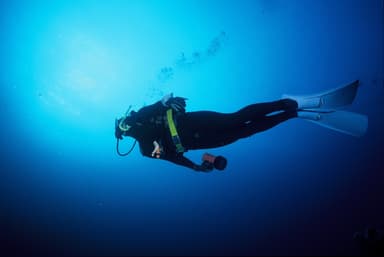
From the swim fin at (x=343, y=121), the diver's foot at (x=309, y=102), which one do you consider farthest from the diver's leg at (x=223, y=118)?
the swim fin at (x=343, y=121)

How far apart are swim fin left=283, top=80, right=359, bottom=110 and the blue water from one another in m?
3.80

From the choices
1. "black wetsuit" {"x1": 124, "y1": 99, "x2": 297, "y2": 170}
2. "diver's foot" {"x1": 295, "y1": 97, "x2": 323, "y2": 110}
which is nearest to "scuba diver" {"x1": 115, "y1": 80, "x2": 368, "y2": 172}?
"black wetsuit" {"x1": 124, "y1": 99, "x2": 297, "y2": 170}

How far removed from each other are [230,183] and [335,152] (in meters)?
7.38

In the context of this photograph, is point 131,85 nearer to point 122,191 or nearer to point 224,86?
point 224,86

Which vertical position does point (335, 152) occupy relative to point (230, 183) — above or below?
above

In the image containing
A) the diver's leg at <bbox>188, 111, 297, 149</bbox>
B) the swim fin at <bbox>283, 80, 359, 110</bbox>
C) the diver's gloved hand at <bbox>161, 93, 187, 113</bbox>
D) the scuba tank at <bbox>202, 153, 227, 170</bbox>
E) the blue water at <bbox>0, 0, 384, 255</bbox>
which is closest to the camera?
the scuba tank at <bbox>202, 153, 227, 170</bbox>

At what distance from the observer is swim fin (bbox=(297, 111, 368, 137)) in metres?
4.24

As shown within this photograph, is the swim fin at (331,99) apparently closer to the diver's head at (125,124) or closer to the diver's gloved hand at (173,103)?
the diver's gloved hand at (173,103)

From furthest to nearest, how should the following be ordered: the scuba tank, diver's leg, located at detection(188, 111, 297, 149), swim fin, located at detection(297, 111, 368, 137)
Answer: swim fin, located at detection(297, 111, 368, 137), diver's leg, located at detection(188, 111, 297, 149), the scuba tank

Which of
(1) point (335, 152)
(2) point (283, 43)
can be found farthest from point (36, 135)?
(1) point (335, 152)

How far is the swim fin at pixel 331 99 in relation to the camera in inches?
158

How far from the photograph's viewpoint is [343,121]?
430cm

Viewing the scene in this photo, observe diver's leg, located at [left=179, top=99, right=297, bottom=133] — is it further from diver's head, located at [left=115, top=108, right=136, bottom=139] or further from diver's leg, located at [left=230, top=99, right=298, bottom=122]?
diver's head, located at [left=115, top=108, right=136, bottom=139]

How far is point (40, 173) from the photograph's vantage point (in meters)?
14.5
